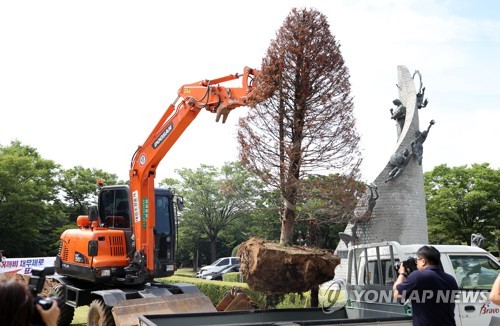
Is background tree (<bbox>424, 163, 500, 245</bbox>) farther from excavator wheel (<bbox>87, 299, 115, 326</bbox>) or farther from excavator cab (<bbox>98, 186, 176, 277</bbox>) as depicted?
excavator wheel (<bbox>87, 299, 115, 326</bbox>)

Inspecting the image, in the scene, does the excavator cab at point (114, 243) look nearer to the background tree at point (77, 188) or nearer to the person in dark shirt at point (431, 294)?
the person in dark shirt at point (431, 294)

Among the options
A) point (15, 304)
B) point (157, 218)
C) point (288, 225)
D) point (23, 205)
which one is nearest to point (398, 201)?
point (288, 225)

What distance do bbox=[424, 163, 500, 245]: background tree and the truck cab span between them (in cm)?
3091

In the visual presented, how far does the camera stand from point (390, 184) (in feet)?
75.5

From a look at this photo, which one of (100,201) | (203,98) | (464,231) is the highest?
(203,98)

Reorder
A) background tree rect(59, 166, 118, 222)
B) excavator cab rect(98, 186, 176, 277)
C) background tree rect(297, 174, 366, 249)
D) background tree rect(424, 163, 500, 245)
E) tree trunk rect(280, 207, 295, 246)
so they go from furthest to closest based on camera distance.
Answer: background tree rect(59, 166, 118, 222), background tree rect(424, 163, 500, 245), background tree rect(297, 174, 366, 249), tree trunk rect(280, 207, 295, 246), excavator cab rect(98, 186, 176, 277)

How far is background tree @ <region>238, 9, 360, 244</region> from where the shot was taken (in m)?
14.6

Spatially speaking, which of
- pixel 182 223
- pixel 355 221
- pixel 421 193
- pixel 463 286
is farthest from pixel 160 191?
pixel 182 223

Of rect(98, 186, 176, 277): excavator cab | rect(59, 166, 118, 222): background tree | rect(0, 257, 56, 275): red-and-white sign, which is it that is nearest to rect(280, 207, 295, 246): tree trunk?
rect(98, 186, 176, 277): excavator cab

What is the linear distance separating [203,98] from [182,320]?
5.04 m

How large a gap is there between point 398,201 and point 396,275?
16701 mm

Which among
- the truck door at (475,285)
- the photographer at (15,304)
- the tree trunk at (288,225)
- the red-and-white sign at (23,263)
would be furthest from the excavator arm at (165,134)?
the red-and-white sign at (23,263)

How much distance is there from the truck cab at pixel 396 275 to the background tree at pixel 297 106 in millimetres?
6884

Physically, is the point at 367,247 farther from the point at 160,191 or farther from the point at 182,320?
the point at 160,191
